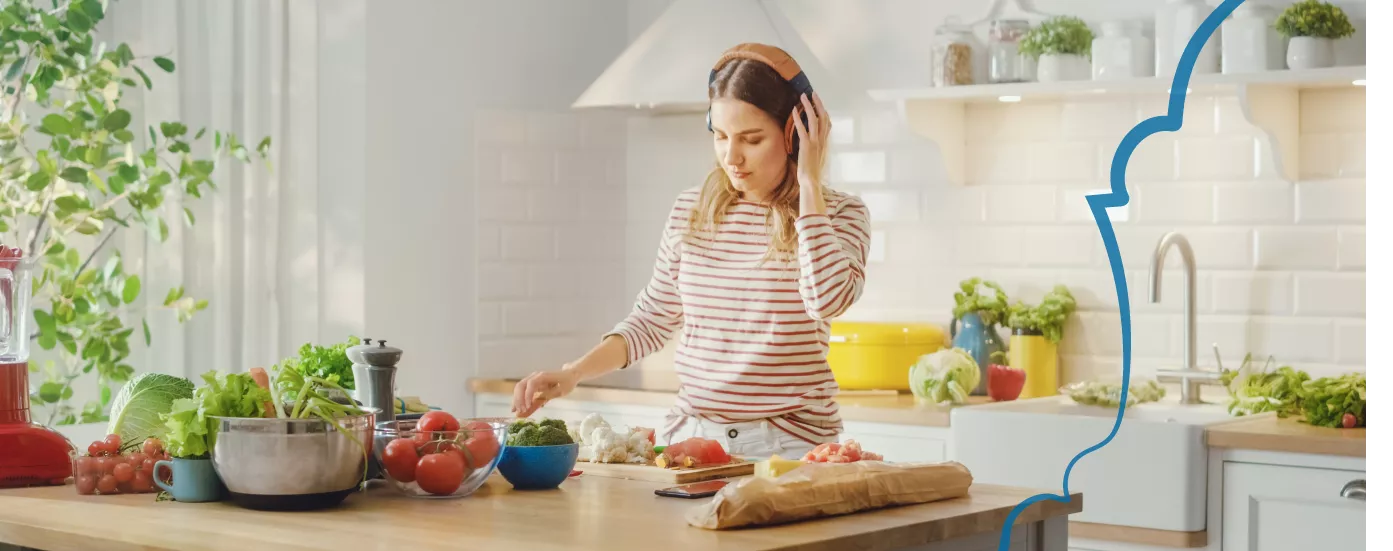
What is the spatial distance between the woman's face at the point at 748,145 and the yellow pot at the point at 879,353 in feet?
4.86

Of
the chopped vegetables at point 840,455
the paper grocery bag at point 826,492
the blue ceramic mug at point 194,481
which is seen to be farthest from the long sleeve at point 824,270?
the blue ceramic mug at point 194,481

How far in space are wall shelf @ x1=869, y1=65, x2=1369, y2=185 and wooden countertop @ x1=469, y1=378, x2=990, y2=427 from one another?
0.67m

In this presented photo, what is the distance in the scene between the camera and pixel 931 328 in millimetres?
4195

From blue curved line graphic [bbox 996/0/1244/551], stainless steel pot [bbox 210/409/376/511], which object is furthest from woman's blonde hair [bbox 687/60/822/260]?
blue curved line graphic [bbox 996/0/1244/551]

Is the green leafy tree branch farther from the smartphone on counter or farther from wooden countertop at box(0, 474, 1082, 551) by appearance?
the smartphone on counter

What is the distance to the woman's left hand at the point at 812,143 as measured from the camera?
101 inches

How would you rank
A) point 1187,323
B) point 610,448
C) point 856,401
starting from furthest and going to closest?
point 856,401 → point 1187,323 → point 610,448

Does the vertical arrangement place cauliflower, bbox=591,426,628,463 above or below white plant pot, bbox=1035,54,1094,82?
below

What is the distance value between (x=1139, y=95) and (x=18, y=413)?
2.72 m

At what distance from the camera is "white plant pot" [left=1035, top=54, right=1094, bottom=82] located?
12.5 ft

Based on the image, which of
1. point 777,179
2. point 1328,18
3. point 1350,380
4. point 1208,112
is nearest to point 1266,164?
point 1208,112

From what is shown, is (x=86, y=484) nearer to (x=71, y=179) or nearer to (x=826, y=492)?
(x=826, y=492)

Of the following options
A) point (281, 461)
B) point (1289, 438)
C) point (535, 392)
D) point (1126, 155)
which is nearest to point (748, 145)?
point (535, 392)

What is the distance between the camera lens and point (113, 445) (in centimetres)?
219
